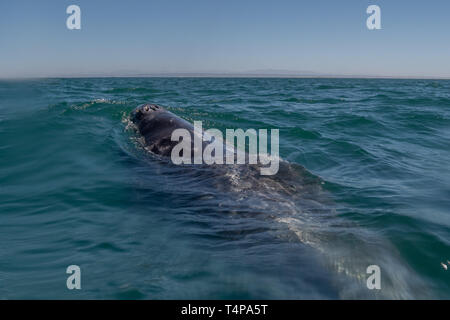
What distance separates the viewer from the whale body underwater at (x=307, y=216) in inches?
194

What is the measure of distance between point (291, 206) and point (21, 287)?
4641 mm

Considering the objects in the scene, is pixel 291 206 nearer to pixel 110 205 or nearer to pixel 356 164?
pixel 110 205

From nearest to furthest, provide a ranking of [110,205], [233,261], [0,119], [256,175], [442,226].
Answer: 1. [233,261]
2. [442,226]
3. [110,205]
4. [256,175]
5. [0,119]

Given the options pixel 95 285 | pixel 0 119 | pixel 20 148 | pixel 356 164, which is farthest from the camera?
pixel 0 119

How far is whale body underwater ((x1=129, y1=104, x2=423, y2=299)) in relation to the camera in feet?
16.2

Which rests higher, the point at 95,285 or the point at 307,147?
the point at 307,147

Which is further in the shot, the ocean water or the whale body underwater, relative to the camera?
the whale body underwater

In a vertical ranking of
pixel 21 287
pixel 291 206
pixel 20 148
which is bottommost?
pixel 21 287

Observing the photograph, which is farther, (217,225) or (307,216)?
(307,216)

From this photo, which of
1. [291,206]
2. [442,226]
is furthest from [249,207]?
[442,226]

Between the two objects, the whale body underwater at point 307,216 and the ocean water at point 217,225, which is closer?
the ocean water at point 217,225

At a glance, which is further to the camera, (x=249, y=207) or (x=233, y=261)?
(x=249, y=207)

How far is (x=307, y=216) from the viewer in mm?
6715

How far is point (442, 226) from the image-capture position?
6.79m
